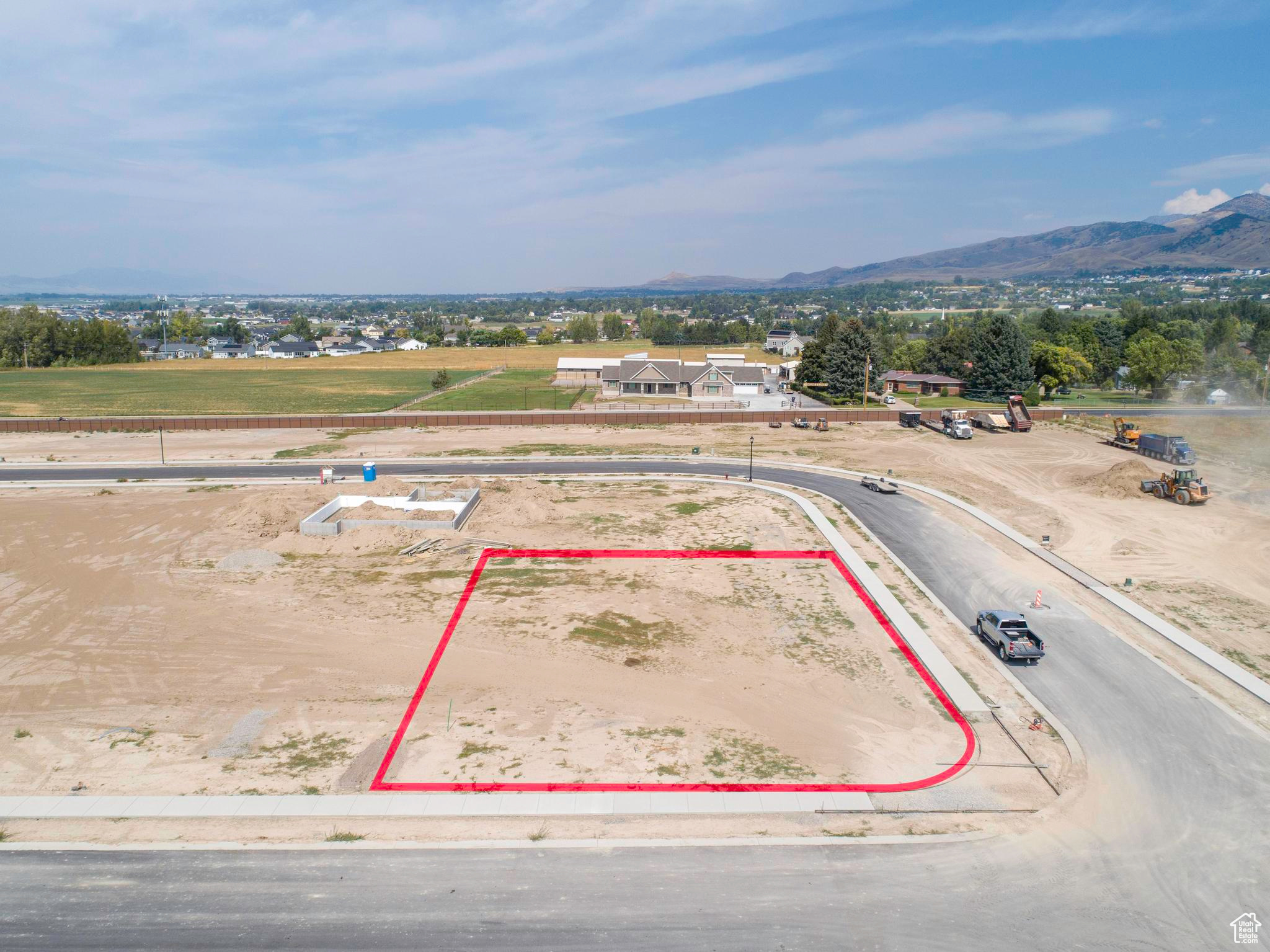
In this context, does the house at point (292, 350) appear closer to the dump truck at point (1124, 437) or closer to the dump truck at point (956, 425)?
the dump truck at point (956, 425)

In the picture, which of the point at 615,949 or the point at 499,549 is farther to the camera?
the point at 499,549

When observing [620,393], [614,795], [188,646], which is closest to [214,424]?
[620,393]

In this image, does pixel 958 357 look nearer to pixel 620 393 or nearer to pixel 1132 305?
pixel 620 393

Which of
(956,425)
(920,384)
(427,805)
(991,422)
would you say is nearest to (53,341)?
(920,384)

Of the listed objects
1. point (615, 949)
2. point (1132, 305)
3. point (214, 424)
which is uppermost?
point (1132, 305)

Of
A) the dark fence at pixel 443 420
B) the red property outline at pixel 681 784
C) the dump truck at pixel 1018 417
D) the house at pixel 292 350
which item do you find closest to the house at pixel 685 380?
the dark fence at pixel 443 420

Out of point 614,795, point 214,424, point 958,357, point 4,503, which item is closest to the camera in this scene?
point 614,795

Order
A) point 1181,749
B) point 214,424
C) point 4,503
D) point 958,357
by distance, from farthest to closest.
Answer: point 958,357, point 214,424, point 4,503, point 1181,749
